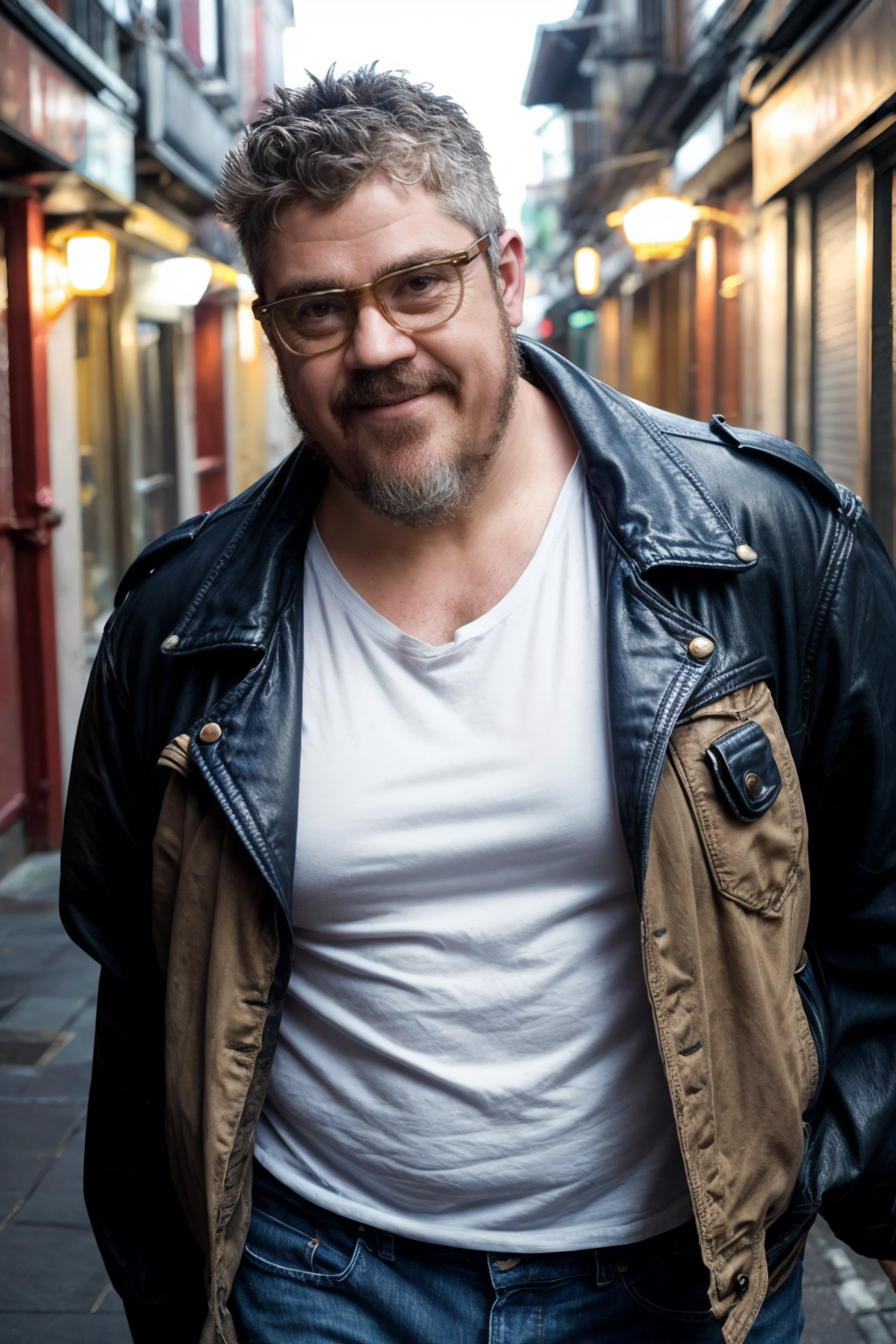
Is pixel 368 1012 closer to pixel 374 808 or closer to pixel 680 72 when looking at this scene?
pixel 374 808

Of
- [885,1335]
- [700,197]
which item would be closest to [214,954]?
[885,1335]

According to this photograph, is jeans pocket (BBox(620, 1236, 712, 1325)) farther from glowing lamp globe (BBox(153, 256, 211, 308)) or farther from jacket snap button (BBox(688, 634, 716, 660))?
glowing lamp globe (BBox(153, 256, 211, 308))

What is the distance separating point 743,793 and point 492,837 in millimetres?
284

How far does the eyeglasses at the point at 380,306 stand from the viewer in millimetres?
1701

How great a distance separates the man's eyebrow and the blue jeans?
1103mm

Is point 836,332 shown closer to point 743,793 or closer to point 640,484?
point 640,484

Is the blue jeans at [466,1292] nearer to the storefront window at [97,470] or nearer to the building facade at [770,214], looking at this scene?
the building facade at [770,214]

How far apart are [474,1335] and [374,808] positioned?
623mm

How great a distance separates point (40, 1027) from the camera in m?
4.94

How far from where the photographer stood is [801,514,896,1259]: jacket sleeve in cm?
175

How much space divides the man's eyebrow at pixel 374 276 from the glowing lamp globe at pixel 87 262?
21.3ft

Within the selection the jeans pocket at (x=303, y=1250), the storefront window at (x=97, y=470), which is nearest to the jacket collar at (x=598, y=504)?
the jeans pocket at (x=303, y=1250)

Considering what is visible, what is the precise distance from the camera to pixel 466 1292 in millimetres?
1695

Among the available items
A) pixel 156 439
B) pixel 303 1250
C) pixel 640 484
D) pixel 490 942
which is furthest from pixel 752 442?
pixel 156 439
